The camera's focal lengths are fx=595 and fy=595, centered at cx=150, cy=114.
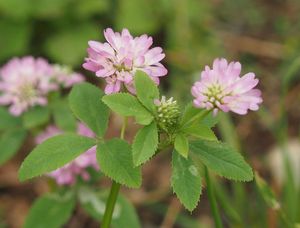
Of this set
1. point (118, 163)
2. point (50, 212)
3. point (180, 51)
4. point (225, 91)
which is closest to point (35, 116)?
point (50, 212)

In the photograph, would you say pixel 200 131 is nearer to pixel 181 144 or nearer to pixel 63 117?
pixel 181 144

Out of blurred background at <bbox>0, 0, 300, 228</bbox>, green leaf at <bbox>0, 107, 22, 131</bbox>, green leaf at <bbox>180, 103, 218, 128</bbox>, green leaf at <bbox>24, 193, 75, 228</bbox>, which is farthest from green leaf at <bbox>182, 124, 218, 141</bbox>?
blurred background at <bbox>0, 0, 300, 228</bbox>

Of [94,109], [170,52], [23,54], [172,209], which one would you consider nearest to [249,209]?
[172,209]

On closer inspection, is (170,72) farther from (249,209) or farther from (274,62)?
(249,209)

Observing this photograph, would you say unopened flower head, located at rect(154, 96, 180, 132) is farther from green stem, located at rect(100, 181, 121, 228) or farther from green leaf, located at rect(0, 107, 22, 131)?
Result: green leaf, located at rect(0, 107, 22, 131)

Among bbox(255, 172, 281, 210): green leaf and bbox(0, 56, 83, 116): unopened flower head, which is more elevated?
bbox(0, 56, 83, 116): unopened flower head

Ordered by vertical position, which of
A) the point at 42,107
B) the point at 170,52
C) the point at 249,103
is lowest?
the point at 170,52
